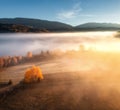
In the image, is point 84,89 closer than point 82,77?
Yes

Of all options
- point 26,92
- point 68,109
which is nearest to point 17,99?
point 26,92

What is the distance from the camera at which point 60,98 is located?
63.4 meters

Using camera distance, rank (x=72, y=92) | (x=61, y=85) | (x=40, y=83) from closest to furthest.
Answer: (x=72, y=92) → (x=61, y=85) → (x=40, y=83)

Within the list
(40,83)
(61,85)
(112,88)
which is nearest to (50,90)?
(61,85)

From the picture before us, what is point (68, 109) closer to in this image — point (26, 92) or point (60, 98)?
point (60, 98)

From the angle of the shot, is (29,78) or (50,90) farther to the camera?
(29,78)

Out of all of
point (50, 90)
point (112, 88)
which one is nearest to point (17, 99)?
point (50, 90)

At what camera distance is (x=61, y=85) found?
7581 cm

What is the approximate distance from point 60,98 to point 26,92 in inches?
458

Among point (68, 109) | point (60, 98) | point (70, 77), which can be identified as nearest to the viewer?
point (68, 109)

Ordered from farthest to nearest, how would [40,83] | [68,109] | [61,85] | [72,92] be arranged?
[40,83], [61,85], [72,92], [68,109]

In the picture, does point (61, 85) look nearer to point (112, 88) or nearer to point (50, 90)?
point (50, 90)

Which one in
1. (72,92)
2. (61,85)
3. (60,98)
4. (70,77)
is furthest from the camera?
(70,77)

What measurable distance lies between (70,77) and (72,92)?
20.4 meters
